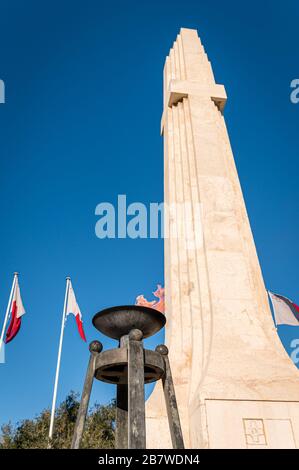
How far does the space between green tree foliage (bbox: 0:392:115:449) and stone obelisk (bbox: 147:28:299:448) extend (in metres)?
15.0

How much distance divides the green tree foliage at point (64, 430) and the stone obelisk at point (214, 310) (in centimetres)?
1502

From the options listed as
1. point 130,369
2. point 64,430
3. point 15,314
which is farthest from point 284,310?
point 64,430

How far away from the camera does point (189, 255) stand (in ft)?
32.8

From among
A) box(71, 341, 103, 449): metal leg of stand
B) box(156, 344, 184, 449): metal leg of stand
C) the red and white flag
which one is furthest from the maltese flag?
box(156, 344, 184, 449): metal leg of stand

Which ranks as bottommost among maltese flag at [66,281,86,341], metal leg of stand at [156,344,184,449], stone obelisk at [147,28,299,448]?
metal leg of stand at [156,344,184,449]

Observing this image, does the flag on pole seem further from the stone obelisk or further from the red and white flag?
the red and white flag

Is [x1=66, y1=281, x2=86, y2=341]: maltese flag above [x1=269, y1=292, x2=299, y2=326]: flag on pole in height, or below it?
above

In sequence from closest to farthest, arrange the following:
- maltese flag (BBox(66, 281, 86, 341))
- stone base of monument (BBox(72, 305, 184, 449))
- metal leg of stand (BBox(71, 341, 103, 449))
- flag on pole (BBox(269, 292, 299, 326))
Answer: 1. stone base of monument (BBox(72, 305, 184, 449))
2. metal leg of stand (BBox(71, 341, 103, 449))
3. flag on pole (BBox(269, 292, 299, 326))
4. maltese flag (BBox(66, 281, 86, 341))

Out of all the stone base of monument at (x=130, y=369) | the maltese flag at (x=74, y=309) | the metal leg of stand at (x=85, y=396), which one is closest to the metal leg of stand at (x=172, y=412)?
the stone base of monument at (x=130, y=369)

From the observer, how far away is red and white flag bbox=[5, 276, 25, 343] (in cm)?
1680

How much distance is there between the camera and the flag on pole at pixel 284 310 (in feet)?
41.3

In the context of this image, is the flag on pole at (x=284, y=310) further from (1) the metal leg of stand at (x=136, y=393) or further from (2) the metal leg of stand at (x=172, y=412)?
(1) the metal leg of stand at (x=136, y=393)
